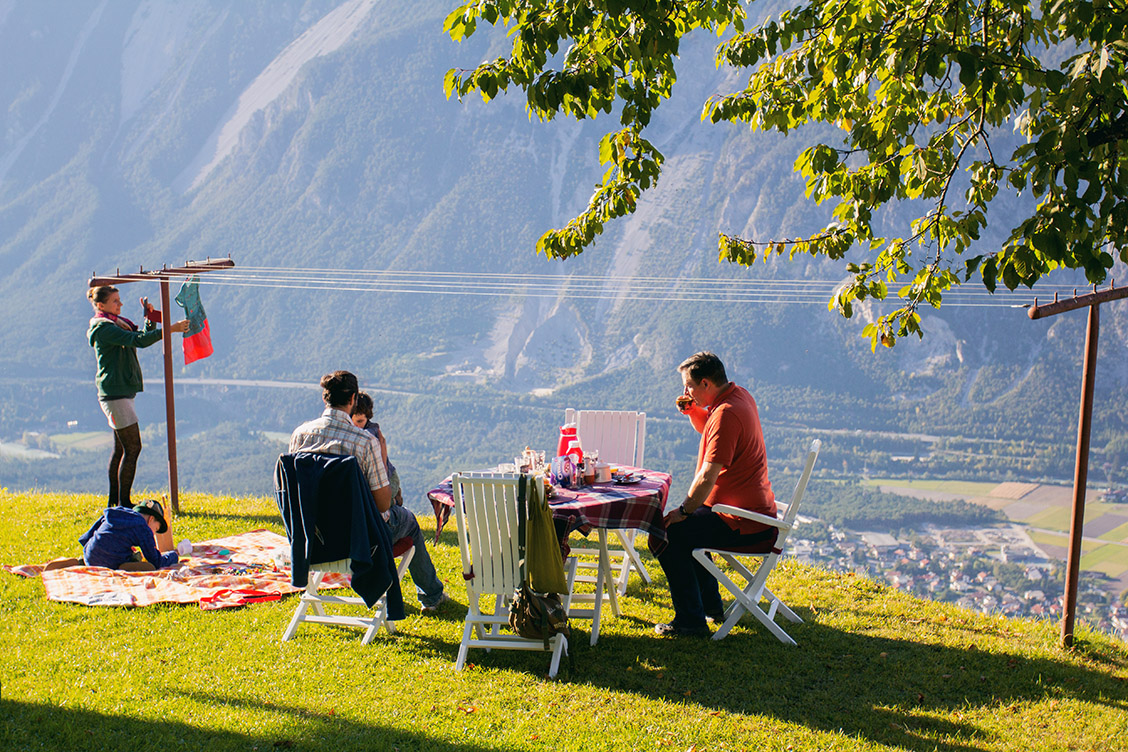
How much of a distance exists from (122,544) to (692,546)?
384cm

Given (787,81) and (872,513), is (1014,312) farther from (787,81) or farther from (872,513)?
(787,81)

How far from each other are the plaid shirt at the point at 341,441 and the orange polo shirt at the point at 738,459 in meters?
1.75

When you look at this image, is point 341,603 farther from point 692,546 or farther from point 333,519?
point 692,546

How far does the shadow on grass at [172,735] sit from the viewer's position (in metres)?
3.39

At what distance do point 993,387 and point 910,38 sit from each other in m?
76.5

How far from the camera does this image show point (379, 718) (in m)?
3.70

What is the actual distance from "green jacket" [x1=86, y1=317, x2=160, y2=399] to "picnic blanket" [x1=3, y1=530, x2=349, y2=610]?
1.38 metres

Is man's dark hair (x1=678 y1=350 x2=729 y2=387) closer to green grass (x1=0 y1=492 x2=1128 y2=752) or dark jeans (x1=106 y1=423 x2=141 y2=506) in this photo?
green grass (x1=0 y1=492 x2=1128 y2=752)

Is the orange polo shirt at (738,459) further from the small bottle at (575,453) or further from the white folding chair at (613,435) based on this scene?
the white folding chair at (613,435)

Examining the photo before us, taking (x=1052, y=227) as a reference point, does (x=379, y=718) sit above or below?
below

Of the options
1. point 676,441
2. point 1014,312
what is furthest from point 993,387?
point 676,441

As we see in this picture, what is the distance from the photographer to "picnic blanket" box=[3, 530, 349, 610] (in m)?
5.18

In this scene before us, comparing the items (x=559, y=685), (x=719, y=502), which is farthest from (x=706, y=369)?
(x=559, y=685)

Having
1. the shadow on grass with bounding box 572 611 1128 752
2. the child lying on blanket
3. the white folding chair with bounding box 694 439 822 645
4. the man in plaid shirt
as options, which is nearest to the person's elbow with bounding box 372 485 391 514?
the man in plaid shirt
